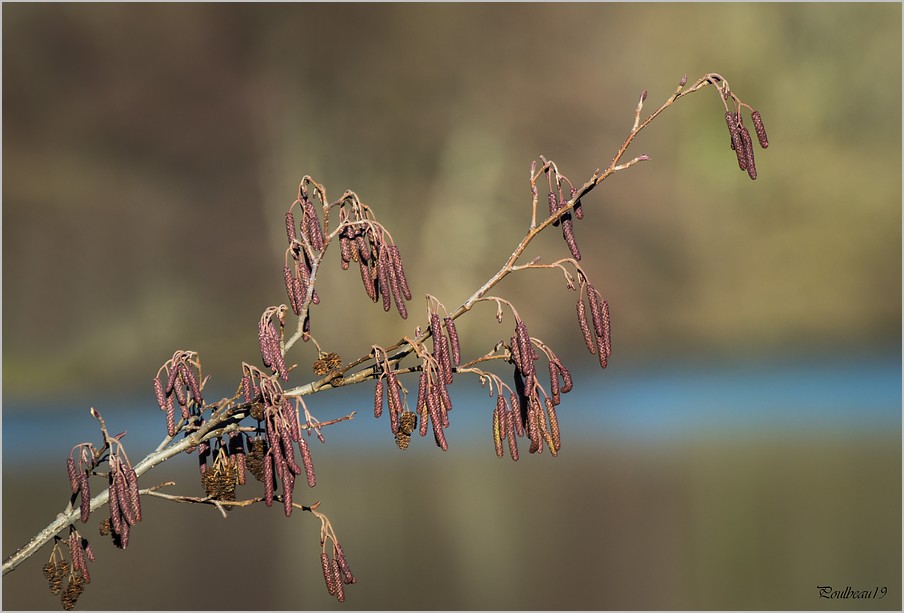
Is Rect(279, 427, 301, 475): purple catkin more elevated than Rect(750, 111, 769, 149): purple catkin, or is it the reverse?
Rect(750, 111, 769, 149): purple catkin

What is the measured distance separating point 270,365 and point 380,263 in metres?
0.12

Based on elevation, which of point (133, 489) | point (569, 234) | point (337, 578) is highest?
point (569, 234)

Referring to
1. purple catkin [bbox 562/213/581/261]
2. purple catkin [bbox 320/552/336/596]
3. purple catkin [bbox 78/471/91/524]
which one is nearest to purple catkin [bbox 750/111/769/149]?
purple catkin [bbox 562/213/581/261]

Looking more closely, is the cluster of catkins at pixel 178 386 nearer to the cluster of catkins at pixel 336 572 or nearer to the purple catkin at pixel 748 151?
the cluster of catkins at pixel 336 572

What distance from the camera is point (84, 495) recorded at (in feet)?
2.57

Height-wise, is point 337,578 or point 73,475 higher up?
point 73,475

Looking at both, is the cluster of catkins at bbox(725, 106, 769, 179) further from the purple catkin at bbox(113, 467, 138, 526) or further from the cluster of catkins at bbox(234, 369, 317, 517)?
the purple catkin at bbox(113, 467, 138, 526)

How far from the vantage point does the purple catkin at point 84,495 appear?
0.78m

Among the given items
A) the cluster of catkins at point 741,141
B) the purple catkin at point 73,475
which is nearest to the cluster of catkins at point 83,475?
the purple catkin at point 73,475

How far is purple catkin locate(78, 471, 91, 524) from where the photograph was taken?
0.78 metres

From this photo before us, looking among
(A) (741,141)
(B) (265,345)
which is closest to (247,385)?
(B) (265,345)

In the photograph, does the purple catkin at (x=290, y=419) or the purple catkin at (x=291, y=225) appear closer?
the purple catkin at (x=290, y=419)

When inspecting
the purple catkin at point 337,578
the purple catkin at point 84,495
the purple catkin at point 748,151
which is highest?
the purple catkin at point 748,151

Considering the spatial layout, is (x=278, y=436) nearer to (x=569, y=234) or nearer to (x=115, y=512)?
(x=115, y=512)
